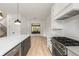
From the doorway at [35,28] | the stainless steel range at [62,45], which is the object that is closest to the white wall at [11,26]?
the doorway at [35,28]

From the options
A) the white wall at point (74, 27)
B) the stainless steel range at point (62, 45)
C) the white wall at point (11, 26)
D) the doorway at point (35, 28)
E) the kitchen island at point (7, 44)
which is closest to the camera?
the kitchen island at point (7, 44)

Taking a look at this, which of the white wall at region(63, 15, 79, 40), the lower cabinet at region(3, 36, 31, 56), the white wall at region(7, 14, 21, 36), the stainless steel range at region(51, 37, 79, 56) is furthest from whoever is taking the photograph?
the white wall at region(7, 14, 21, 36)

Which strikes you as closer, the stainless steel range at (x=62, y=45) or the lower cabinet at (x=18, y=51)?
the lower cabinet at (x=18, y=51)

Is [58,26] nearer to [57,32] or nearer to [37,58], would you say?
[57,32]

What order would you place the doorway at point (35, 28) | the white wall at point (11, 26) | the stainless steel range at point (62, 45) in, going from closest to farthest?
the stainless steel range at point (62, 45)
the white wall at point (11, 26)
the doorway at point (35, 28)

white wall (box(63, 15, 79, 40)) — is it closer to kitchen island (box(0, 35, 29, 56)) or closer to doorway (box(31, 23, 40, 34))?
kitchen island (box(0, 35, 29, 56))

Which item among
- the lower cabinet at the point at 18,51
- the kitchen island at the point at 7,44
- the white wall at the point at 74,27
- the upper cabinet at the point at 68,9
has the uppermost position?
the upper cabinet at the point at 68,9

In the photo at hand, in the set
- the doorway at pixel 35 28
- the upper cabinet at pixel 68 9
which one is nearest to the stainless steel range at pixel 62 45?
the upper cabinet at pixel 68 9

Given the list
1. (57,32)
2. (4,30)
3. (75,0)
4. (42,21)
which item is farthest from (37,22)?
(75,0)

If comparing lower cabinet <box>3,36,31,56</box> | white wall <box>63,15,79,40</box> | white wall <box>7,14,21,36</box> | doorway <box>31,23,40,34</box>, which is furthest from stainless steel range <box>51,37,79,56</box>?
doorway <box>31,23,40,34</box>

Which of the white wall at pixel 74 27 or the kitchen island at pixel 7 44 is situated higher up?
the white wall at pixel 74 27

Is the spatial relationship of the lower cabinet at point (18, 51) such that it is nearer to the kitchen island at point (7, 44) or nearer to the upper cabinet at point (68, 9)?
the kitchen island at point (7, 44)

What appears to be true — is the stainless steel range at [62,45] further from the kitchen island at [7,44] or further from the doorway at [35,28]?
the doorway at [35,28]

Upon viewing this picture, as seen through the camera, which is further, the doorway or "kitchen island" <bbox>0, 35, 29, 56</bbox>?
the doorway
